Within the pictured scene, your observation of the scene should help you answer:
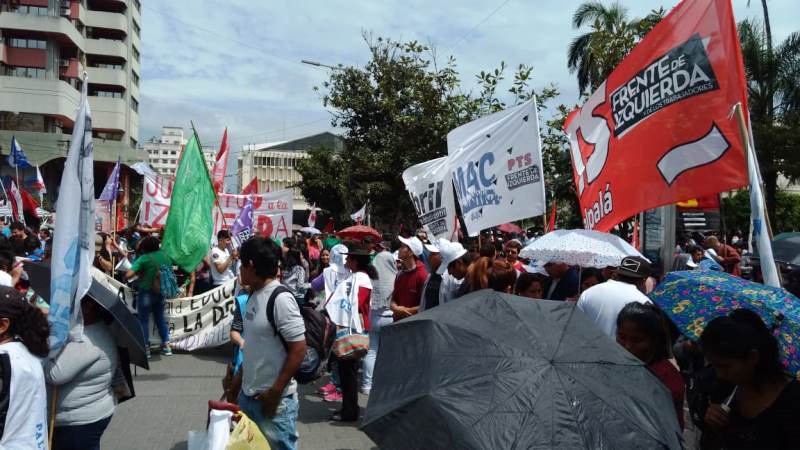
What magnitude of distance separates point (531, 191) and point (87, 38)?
170 ft

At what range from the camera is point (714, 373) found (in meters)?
2.96

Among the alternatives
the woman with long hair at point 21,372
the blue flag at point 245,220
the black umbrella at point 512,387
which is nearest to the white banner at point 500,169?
the black umbrella at point 512,387

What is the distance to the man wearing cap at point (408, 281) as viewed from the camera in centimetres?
699

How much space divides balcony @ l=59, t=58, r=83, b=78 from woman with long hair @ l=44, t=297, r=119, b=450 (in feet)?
161

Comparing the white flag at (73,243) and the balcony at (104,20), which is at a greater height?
the balcony at (104,20)

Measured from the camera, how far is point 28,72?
45719 millimetres

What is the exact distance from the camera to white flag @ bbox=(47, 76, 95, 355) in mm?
3219

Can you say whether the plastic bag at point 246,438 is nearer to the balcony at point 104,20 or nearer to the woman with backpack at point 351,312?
the woman with backpack at point 351,312

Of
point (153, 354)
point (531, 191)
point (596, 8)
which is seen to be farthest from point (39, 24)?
point (531, 191)

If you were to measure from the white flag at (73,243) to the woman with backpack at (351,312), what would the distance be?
335 centimetres

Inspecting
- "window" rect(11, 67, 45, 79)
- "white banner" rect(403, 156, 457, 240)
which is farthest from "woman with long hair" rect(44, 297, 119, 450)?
"window" rect(11, 67, 45, 79)

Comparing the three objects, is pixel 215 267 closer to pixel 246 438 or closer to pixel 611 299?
pixel 611 299

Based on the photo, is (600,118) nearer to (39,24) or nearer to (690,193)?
(690,193)

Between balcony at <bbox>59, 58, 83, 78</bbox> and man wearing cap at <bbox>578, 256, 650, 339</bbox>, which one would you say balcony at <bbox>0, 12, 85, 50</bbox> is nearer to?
balcony at <bbox>59, 58, 83, 78</bbox>
